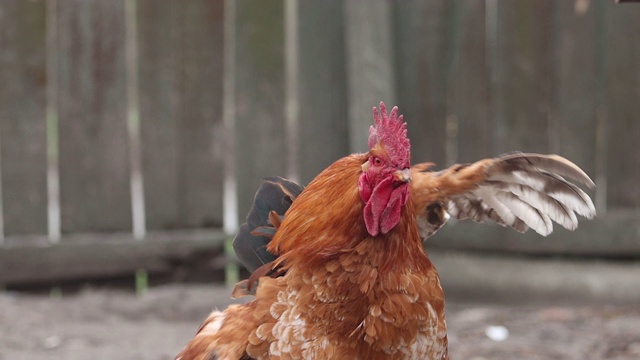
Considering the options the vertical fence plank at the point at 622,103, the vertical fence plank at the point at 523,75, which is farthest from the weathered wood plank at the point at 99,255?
the vertical fence plank at the point at 622,103

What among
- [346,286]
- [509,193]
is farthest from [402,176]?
[509,193]

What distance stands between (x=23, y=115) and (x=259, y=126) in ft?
4.75

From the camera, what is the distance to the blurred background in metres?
4.63

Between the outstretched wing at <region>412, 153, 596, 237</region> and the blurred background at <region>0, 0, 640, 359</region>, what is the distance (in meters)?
2.14

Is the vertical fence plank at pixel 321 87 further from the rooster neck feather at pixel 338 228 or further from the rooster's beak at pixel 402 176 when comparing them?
the rooster's beak at pixel 402 176

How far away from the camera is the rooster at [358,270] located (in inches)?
83.6

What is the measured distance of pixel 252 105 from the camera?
494cm

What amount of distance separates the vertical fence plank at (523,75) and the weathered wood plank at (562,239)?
0.51 metres

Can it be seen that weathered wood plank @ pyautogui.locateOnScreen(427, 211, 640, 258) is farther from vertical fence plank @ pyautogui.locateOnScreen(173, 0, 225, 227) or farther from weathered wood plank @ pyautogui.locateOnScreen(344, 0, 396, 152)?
vertical fence plank @ pyautogui.locateOnScreen(173, 0, 225, 227)

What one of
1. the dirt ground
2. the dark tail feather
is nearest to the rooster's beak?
the dark tail feather

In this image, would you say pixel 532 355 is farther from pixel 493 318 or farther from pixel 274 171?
pixel 274 171

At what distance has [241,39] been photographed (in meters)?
4.89

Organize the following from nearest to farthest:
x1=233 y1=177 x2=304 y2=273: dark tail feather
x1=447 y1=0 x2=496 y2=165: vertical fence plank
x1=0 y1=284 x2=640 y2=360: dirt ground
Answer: x1=233 y1=177 x2=304 y2=273: dark tail feather
x1=0 y1=284 x2=640 y2=360: dirt ground
x1=447 y1=0 x2=496 y2=165: vertical fence plank

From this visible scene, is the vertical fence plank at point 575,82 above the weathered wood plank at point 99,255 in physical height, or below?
above
